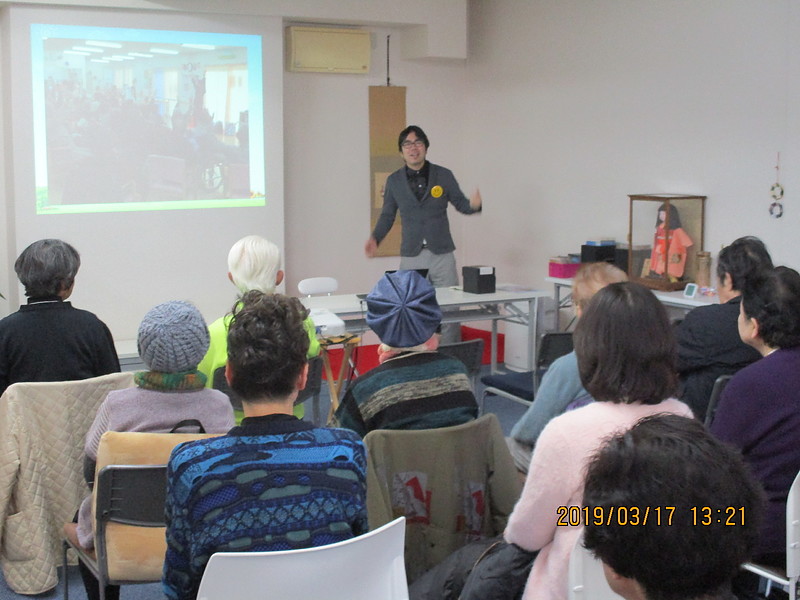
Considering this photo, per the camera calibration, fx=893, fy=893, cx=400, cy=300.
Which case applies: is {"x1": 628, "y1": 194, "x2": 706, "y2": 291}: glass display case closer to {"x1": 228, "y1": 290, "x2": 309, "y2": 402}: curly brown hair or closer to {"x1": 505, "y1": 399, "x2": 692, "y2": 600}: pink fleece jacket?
{"x1": 505, "y1": 399, "x2": 692, "y2": 600}: pink fleece jacket

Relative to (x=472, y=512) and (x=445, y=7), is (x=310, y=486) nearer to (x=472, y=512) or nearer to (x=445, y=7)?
(x=472, y=512)

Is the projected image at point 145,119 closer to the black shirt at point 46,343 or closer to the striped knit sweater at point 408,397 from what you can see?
the black shirt at point 46,343

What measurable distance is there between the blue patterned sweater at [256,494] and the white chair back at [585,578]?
1.43ft

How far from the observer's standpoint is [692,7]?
5.69 meters

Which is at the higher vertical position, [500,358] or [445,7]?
[445,7]

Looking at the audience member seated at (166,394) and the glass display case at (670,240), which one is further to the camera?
the glass display case at (670,240)

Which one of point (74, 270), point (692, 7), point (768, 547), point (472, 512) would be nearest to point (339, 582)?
point (472, 512)

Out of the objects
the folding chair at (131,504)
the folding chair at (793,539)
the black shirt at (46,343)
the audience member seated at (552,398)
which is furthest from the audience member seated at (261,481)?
the black shirt at (46,343)

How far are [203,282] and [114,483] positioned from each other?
4.50m

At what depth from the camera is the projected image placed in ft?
19.6

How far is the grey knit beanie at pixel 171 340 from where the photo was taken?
2.39m

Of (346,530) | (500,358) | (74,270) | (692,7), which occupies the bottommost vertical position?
(500,358)

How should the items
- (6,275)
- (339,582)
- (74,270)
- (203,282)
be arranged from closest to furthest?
1. (339,582)
2. (74,270)
3. (6,275)
4. (203,282)
